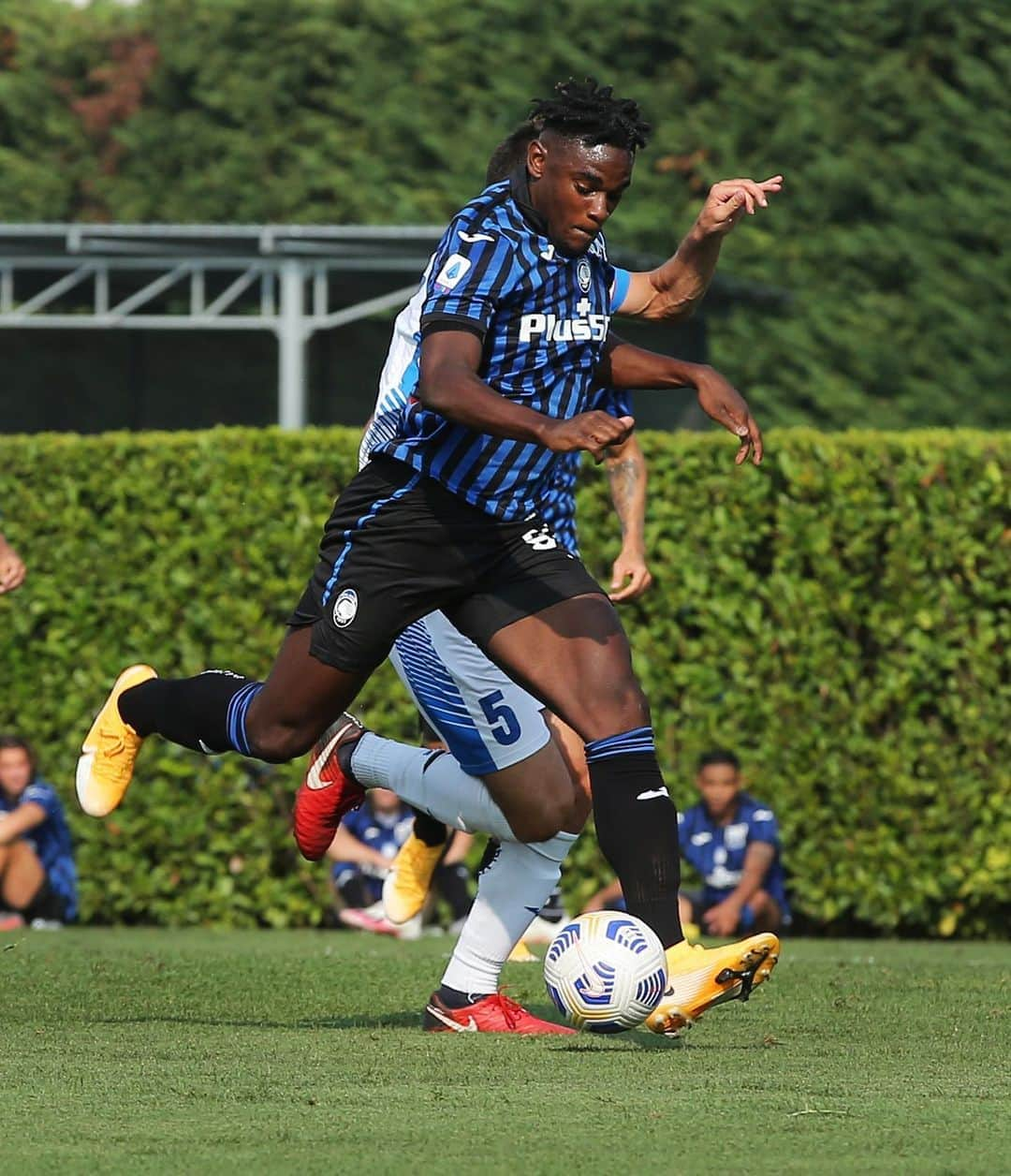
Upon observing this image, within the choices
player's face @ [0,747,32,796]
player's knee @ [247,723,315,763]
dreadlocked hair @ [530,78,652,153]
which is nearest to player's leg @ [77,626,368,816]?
player's knee @ [247,723,315,763]

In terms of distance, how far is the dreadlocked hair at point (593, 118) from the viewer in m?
5.92

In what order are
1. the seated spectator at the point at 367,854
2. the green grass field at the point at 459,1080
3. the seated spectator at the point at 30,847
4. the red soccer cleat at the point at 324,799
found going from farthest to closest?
the seated spectator at the point at 367,854
the seated spectator at the point at 30,847
the red soccer cleat at the point at 324,799
the green grass field at the point at 459,1080

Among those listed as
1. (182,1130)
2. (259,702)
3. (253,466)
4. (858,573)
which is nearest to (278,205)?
(253,466)

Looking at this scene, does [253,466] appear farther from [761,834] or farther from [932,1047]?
[932,1047]

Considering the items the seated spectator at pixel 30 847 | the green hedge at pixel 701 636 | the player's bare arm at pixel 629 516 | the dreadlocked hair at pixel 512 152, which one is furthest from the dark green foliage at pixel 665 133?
the dreadlocked hair at pixel 512 152

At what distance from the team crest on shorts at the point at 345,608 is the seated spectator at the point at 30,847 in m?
6.35

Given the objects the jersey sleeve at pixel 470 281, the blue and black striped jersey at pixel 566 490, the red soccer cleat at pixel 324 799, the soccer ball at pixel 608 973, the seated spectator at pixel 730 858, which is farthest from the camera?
the seated spectator at pixel 730 858

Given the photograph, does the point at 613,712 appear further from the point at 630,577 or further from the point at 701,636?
the point at 701,636

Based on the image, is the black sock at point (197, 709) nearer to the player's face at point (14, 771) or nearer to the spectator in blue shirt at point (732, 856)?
the spectator in blue shirt at point (732, 856)

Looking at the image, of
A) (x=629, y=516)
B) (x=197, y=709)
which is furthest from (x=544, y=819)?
(x=629, y=516)

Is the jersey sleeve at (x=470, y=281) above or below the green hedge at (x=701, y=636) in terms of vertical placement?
above

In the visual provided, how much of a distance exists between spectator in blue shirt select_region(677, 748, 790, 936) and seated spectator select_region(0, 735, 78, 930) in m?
3.33

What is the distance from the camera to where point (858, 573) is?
11.9 metres

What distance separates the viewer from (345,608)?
6.06 m
